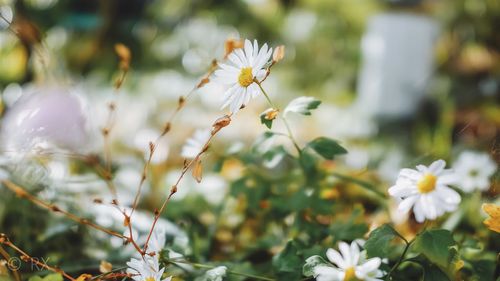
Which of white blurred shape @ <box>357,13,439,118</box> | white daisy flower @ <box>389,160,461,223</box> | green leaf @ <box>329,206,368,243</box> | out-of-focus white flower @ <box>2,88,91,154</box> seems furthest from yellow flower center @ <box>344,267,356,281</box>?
white blurred shape @ <box>357,13,439,118</box>

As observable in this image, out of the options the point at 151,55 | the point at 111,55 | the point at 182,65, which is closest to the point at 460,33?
the point at 182,65

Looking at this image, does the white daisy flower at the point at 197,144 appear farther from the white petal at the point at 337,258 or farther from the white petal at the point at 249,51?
the white petal at the point at 337,258

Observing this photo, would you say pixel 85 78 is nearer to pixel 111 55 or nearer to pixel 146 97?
pixel 111 55

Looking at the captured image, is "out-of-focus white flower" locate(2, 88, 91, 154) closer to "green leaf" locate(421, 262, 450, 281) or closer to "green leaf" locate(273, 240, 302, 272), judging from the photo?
"green leaf" locate(273, 240, 302, 272)

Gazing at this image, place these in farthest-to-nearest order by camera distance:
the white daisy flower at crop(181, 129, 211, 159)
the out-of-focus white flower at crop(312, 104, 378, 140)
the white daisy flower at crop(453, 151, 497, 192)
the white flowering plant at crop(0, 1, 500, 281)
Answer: the out-of-focus white flower at crop(312, 104, 378, 140)
the white daisy flower at crop(453, 151, 497, 192)
the white daisy flower at crop(181, 129, 211, 159)
the white flowering plant at crop(0, 1, 500, 281)

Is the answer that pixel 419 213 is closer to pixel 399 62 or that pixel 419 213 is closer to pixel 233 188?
pixel 233 188

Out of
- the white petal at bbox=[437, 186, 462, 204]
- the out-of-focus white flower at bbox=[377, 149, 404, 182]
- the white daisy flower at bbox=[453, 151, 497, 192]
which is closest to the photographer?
the white petal at bbox=[437, 186, 462, 204]

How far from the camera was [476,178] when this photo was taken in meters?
1.16

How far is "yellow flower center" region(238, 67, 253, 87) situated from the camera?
0.76m

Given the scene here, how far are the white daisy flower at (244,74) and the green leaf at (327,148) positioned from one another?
0.20 meters

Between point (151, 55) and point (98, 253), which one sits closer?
point (98, 253)

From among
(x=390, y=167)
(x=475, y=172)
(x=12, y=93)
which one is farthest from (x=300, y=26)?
(x=475, y=172)

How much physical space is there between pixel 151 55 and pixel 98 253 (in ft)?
7.36

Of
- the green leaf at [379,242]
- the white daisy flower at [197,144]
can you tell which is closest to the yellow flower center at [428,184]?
the green leaf at [379,242]
